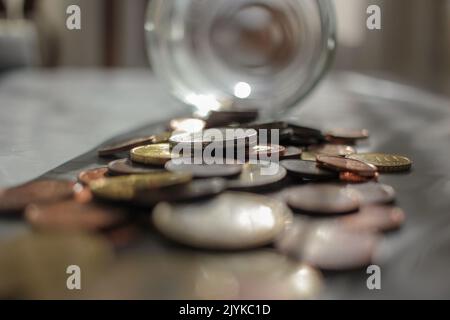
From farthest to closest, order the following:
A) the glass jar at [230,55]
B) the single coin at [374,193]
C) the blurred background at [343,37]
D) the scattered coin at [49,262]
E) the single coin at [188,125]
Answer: the blurred background at [343,37] < the glass jar at [230,55] < the single coin at [188,125] < the single coin at [374,193] < the scattered coin at [49,262]

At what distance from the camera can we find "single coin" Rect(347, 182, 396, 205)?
1.20 ft

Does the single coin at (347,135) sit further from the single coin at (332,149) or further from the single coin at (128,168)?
the single coin at (128,168)

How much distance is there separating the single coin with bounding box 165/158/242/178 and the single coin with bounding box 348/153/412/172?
5.4 inches

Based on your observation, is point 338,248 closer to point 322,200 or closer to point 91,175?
point 322,200

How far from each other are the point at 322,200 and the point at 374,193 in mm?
51

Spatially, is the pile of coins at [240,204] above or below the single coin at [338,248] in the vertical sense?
above

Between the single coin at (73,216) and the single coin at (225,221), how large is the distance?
28 millimetres

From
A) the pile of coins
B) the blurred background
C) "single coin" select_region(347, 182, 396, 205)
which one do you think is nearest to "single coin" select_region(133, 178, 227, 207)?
the pile of coins

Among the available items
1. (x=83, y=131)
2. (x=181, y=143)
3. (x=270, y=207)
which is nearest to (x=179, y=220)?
(x=270, y=207)

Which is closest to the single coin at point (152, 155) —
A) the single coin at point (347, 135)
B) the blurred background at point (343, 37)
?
the single coin at point (347, 135)

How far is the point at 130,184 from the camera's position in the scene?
0.36 m

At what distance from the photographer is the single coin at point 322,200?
0.34 m

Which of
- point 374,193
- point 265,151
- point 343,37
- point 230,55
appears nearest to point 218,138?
point 265,151
